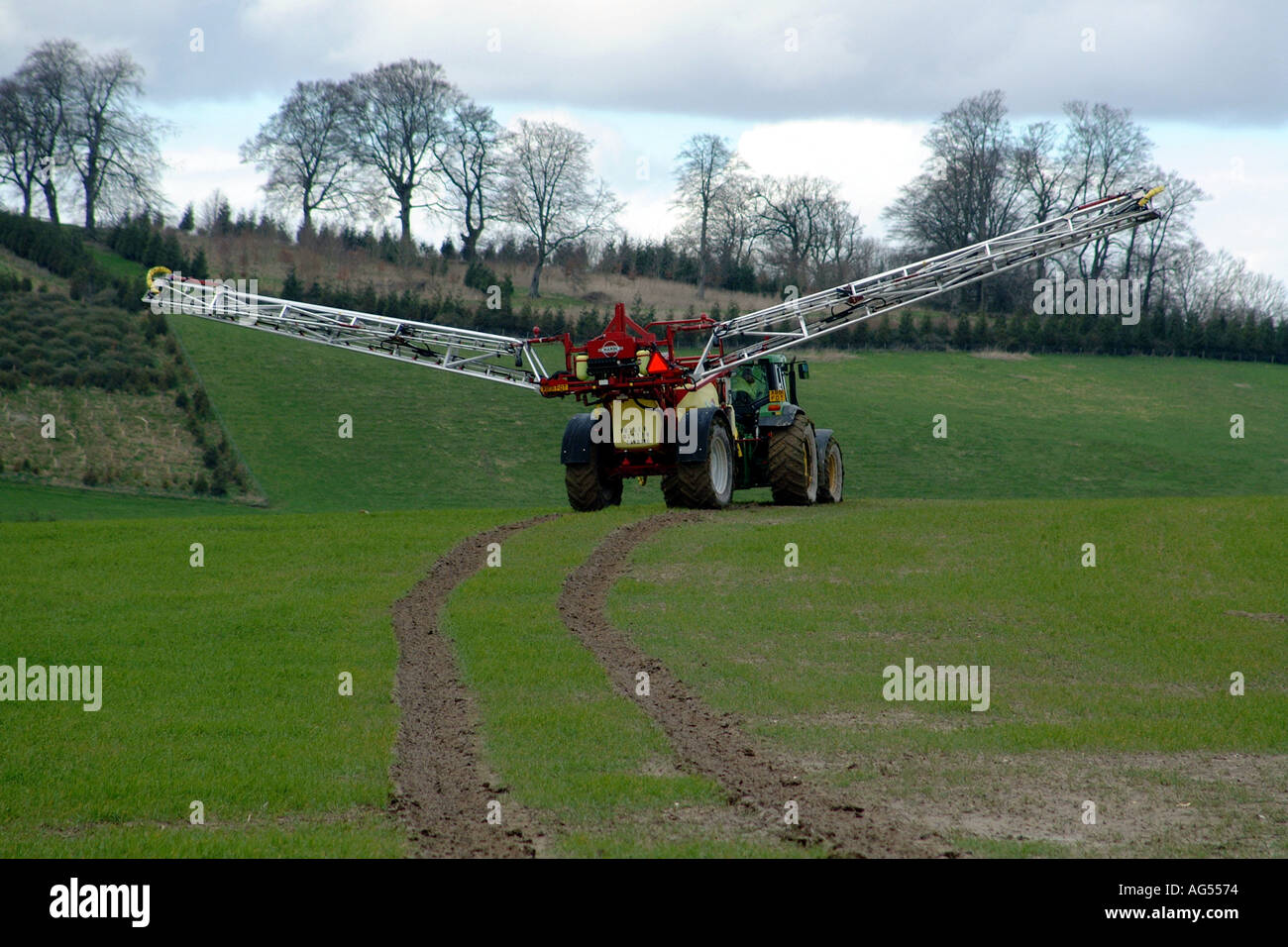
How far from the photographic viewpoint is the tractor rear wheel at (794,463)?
22062 mm

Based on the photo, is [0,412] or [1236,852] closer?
[1236,852]

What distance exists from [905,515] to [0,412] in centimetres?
3017

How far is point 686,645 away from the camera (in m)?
12.1

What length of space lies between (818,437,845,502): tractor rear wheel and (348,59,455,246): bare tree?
149ft

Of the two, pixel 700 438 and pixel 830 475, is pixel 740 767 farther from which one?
pixel 830 475

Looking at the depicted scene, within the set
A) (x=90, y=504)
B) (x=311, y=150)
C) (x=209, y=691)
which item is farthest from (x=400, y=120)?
(x=209, y=691)

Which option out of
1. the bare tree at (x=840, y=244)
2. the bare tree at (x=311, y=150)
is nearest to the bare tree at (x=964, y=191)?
the bare tree at (x=840, y=244)

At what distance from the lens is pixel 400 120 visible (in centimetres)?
6669

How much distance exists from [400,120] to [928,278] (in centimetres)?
5042

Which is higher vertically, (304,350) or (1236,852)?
(304,350)

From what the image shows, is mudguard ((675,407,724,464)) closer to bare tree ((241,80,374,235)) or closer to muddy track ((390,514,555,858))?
muddy track ((390,514,555,858))

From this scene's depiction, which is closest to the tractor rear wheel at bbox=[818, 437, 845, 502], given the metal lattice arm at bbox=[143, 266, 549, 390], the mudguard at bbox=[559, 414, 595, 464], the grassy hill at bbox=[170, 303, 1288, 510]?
the mudguard at bbox=[559, 414, 595, 464]
